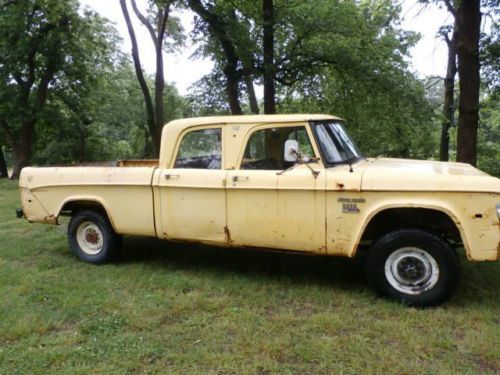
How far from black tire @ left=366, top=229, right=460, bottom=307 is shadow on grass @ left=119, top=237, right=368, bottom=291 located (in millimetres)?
463

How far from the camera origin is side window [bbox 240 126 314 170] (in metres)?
4.88

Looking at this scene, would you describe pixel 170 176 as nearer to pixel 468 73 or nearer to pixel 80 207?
pixel 80 207

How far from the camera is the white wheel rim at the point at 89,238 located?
606 centimetres

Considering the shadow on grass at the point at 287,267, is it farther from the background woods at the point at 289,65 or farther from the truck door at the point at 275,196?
the background woods at the point at 289,65

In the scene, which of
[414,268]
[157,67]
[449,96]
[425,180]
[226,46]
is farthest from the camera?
[157,67]

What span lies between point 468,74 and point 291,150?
149 inches

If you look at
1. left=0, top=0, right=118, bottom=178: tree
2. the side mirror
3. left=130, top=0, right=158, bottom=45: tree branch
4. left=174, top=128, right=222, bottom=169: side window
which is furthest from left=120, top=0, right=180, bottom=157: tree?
the side mirror

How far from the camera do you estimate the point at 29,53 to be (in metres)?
18.1

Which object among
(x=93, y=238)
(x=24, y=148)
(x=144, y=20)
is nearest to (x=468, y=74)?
(x=93, y=238)

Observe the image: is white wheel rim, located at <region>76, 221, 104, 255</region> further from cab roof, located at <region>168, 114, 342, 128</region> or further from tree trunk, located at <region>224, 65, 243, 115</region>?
tree trunk, located at <region>224, 65, 243, 115</region>

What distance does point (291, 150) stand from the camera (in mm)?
4652

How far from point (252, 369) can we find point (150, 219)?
8.88ft

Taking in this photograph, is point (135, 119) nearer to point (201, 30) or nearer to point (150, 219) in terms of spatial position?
point (201, 30)

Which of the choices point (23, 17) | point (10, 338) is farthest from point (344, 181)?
point (23, 17)
